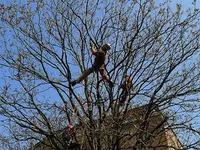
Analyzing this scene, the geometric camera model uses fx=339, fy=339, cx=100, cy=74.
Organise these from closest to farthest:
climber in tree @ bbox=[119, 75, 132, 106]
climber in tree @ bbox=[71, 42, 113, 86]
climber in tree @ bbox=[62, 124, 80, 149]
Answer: climber in tree @ bbox=[71, 42, 113, 86] < climber in tree @ bbox=[62, 124, 80, 149] < climber in tree @ bbox=[119, 75, 132, 106]

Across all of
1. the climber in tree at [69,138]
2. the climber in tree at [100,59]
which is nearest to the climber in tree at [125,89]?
the climber in tree at [100,59]

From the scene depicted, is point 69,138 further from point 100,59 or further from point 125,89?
point 100,59

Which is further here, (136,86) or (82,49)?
(82,49)

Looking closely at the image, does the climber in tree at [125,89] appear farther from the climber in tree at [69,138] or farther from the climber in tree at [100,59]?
the climber in tree at [69,138]

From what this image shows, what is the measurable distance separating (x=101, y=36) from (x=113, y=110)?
9.20 ft

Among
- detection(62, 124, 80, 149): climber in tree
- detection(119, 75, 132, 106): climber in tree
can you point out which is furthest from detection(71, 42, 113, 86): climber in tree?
detection(62, 124, 80, 149): climber in tree

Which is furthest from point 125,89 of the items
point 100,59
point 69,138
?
point 69,138

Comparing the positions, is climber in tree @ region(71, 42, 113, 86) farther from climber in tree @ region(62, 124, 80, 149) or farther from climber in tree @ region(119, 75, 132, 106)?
climber in tree @ region(62, 124, 80, 149)

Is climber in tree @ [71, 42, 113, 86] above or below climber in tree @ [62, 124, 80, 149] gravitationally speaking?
above

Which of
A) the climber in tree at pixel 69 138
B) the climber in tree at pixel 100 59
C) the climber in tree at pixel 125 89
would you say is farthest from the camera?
the climber in tree at pixel 125 89

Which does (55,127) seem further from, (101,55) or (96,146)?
(101,55)

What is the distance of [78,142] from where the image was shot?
8977 mm

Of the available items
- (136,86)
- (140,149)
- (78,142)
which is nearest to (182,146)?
(140,149)

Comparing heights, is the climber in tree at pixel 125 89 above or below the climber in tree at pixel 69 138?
above
